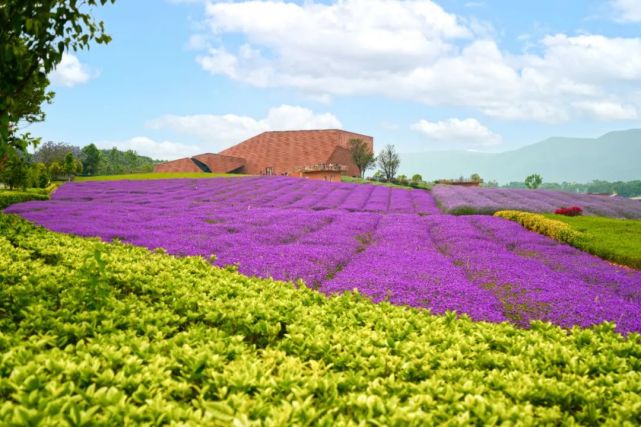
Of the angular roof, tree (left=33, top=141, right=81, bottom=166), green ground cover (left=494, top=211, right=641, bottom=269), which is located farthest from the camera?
the angular roof

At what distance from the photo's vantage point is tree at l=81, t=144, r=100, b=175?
101 meters

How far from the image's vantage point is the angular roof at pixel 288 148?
120750 millimetres

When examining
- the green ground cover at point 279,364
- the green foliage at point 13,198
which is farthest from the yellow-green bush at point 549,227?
the green foliage at point 13,198

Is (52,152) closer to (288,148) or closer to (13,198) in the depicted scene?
(288,148)

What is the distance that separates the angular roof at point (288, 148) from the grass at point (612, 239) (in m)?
98.5

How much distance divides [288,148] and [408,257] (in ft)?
371

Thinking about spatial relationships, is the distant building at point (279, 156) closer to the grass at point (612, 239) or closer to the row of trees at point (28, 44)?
the grass at point (612, 239)

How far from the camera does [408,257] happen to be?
42.9ft

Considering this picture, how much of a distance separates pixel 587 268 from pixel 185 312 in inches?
468

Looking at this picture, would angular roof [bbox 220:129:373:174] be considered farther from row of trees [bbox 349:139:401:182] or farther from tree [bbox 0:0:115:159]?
tree [bbox 0:0:115:159]

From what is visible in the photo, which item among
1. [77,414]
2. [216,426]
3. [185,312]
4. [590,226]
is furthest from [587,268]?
[77,414]

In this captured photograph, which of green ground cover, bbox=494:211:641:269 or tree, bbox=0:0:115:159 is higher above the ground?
tree, bbox=0:0:115:159

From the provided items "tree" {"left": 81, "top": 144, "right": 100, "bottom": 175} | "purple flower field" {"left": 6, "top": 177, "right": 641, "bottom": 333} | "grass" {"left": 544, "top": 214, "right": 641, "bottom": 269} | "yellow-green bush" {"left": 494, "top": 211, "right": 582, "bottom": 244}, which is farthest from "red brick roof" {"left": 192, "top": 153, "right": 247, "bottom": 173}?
"grass" {"left": 544, "top": 214, "right": 641, "bottom": 269}

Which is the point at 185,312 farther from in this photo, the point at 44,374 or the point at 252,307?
the point at 44,374
